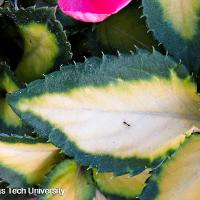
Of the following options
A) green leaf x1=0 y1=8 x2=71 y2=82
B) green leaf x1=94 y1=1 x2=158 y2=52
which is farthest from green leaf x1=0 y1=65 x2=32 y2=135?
green leaf x1=94 y1=1 x2=158 y2=52

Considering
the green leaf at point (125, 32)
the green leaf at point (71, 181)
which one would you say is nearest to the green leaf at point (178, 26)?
the green leaf at point (125, 32)

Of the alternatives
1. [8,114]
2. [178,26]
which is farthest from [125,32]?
[8,114]

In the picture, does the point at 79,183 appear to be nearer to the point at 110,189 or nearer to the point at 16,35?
the point at 110,189

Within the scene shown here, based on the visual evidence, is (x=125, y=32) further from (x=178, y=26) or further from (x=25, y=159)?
(x=25, y=159)

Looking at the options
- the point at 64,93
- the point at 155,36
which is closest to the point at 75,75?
the point at 64,93

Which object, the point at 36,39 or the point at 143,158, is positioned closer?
the point at 143,158

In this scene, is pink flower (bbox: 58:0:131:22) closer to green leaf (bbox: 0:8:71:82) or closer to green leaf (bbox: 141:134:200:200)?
green leaf (bbox: 0:8:71:82)
